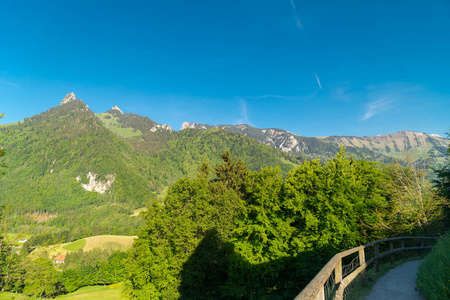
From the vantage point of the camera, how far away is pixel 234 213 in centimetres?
2778

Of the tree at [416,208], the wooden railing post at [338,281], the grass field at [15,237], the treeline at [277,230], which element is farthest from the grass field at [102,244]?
the wooden railing post at [338,281]

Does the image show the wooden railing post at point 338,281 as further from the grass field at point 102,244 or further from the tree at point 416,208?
the grass field at point 102,244

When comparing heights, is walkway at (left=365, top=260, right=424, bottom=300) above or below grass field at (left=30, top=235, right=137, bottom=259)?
above

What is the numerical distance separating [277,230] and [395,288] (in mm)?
13404

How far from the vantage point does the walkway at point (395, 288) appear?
22.8ft

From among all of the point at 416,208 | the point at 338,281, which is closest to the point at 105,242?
the point at 416,208

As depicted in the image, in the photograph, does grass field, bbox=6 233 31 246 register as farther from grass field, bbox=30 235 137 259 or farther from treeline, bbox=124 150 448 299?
grass field, bbox=30 235 137 259

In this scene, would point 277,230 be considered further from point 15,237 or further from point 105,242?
point 105,242

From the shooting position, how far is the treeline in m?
19.3

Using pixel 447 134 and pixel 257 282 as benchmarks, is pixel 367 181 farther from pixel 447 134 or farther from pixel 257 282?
pixel 257 282

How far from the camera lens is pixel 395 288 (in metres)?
7.91

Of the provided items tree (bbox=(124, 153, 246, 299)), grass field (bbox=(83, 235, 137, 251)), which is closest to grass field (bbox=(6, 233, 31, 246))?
tree (bbox=(124, 153, 246, 299))

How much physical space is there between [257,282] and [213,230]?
23.4 feet

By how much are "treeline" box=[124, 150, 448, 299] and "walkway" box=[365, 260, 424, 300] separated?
8.59m
